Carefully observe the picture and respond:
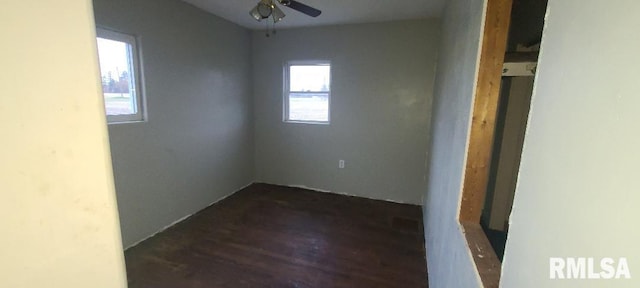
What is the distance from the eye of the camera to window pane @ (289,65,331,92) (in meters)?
3.89

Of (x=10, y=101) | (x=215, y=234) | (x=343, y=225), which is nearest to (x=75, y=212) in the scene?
(x=10, y=101)

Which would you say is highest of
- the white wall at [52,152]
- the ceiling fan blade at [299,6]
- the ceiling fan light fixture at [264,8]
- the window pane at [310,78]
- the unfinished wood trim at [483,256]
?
the ceiling fan blade at [299,6]

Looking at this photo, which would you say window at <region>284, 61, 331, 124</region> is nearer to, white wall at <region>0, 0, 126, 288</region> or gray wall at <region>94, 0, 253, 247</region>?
gray wall at <region>94, 0, 253, 247</region>

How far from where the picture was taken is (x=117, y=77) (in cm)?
240

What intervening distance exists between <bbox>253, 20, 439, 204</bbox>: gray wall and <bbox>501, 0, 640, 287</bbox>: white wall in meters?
3.04

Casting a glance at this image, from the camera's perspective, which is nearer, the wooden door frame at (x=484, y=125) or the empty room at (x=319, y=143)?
the empty room at (x=319, y=143)

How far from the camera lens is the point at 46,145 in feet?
1.60

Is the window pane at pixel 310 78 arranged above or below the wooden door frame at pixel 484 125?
above

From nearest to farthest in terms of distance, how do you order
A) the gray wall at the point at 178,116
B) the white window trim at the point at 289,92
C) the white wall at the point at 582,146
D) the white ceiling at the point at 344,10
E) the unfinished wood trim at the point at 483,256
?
the white wall at the point at 582,146, the unfinished wood trim at the point at 483,256, the gray wall at the point at 178,116, the white ceiling at the point at 344,10, the white window trim at the point at 289,92

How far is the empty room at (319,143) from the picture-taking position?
423 millimetres

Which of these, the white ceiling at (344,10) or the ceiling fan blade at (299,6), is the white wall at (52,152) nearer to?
the ceiling fan blade at (299,6)

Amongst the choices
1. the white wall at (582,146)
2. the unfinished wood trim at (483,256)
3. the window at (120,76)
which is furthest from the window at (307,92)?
the white wall at (582,146)

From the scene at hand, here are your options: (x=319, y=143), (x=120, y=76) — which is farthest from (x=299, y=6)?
(x=319, y=143)

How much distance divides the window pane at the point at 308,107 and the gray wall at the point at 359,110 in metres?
0.14
